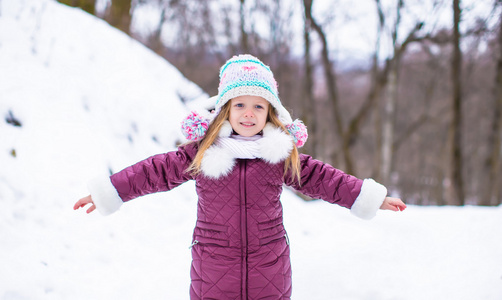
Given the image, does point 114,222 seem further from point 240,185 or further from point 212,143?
point 240,185

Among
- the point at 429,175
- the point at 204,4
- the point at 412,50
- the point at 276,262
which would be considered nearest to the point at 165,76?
the point at 276,262

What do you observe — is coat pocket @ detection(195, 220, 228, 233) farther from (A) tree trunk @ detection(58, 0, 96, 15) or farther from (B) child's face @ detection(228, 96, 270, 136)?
(A) tree trunk @ detection(58, 0, 96, 15)

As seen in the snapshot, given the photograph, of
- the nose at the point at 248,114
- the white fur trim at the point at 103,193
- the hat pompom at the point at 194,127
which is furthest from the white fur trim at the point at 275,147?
the white fur trim at the point at 103,193

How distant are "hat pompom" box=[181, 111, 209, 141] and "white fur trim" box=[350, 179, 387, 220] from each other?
0.95 m

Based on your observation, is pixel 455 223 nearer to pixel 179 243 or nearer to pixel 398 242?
pixel 398 242

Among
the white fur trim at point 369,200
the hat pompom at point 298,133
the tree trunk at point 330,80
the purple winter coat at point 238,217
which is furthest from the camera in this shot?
the tree trunk at point 330,80

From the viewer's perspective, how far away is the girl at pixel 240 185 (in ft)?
5.72

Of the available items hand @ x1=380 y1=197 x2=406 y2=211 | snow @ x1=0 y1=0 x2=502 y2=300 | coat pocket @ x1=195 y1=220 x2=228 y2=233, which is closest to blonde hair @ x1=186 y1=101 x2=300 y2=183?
coat pocket @ x1=195 y1=220 x2=228 y2=233

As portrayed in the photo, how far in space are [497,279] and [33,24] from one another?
5486 millimetres

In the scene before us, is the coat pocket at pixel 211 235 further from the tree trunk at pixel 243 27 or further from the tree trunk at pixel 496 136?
the tree trunk at pixel 496 136

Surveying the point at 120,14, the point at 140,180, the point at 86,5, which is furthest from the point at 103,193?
the point at 120,14

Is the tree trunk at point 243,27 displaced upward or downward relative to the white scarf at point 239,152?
upward

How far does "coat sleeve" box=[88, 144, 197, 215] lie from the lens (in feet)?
5.83

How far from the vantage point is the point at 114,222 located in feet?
9.77
